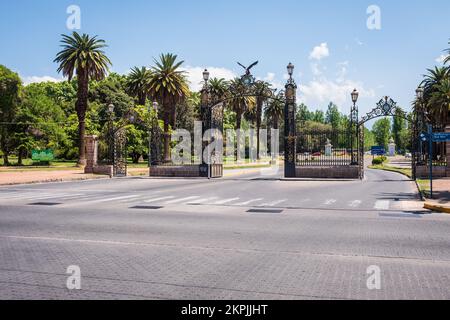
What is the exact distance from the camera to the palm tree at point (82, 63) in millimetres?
51469

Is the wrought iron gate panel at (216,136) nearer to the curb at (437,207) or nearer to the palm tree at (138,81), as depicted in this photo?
the curb at (437,207)

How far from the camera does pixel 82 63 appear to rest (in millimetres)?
50781

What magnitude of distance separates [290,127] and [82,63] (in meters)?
30.9

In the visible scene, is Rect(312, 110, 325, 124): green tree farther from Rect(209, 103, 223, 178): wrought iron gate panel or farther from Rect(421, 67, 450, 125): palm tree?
Rect(209, 103, 223, 178): wrought iron gate panel

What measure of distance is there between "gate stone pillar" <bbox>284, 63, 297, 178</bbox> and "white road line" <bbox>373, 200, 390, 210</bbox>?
13160mm

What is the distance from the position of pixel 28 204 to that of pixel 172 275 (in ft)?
37.8

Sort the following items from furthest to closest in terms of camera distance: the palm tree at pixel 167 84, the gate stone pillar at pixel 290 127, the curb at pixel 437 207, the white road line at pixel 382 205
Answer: the palm tree at pixel 167 84
the gate stone pillar at pixel 290 127
the white road line at pixel 382 205
the curb at pixel 437 207

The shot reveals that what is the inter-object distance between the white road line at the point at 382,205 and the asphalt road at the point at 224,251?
0.07m

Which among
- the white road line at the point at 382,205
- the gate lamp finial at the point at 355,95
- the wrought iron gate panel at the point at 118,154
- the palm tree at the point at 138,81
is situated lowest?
the white road line at the point at 382,205

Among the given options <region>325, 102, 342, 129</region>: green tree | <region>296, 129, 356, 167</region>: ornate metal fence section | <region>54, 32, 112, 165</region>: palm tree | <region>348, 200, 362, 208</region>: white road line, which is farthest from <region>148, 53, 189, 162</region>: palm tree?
<region>325, 102, 342, 129</region>: green tree

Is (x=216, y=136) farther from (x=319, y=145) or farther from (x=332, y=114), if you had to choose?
(x=332, y=114)

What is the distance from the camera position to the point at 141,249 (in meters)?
8.24

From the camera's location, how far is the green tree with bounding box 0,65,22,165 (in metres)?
59.8

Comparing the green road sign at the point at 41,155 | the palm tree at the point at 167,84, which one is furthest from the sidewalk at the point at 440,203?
the green road sign at the point at 41,155
